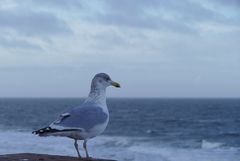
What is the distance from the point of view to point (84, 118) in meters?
5.52

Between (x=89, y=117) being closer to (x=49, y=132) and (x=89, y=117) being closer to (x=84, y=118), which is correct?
(x=84, y=118)

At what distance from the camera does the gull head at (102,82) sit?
5.63 meters

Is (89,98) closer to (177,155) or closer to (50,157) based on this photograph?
(50,157)

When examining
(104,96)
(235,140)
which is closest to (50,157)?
(104,96)

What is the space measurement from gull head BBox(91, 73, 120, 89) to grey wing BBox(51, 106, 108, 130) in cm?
22

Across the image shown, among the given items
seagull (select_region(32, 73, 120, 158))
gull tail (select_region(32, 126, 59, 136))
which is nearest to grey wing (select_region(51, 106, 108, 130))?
seagull (select_region(32, 73, 120, 158))

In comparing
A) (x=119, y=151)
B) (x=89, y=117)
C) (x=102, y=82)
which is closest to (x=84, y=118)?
(x=89, y=117)

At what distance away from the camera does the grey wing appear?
5440 millimetres

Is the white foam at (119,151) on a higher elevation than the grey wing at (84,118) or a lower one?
higher

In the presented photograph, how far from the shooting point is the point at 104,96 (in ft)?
18.7

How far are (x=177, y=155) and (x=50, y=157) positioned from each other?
69.6 feet

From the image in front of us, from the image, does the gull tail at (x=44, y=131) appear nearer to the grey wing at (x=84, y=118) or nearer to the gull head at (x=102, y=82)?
the grey wing at (x=84, y=118)

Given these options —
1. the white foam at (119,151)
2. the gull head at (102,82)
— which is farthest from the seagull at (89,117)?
the white foam at (119,151)

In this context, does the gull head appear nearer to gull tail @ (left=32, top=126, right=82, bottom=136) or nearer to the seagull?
the seagull
